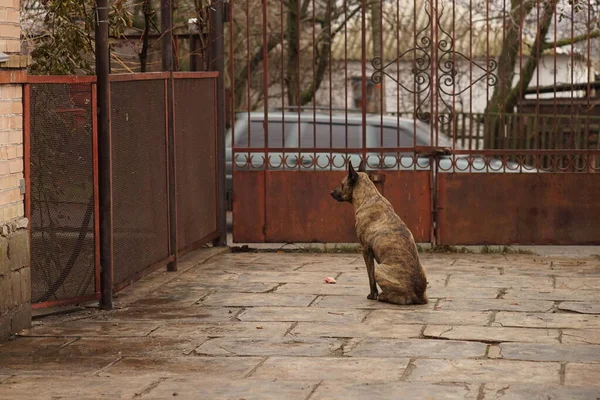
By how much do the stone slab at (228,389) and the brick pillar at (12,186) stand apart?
1772 millimetres

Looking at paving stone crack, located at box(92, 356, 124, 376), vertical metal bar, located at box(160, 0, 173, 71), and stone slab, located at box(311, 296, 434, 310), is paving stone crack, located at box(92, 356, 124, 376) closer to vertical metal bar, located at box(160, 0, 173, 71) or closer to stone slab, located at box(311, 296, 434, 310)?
A: stone slab, located at box(311, 296, 434, 310)

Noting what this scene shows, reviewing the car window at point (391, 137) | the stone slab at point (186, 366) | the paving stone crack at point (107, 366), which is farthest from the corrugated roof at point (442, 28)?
the paving stone crack at point (107, 366)

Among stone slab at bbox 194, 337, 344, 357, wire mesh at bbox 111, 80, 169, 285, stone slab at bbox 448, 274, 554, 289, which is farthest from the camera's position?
stone slab at bbox 448, 274, 554, 289

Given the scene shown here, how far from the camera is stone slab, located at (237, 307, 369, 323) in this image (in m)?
9.04

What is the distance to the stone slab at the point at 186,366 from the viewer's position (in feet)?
23.8

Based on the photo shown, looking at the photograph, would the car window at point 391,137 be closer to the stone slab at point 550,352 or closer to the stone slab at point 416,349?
the stone slab at point 416,349

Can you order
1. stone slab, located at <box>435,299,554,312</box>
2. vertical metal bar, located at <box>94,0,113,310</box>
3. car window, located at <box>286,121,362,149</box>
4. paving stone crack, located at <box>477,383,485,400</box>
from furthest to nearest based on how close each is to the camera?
1. car window, located at <box>286,121,362,149</box>
2. stone slab, located at <box>435,299,554,312</box>
3. vertical metal bar, located at <box>94,0,113,310</box>
4. paving stone crack, located at <box>477,383,485,400</box>

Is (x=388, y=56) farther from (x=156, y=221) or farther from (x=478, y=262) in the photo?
(x=156, y=221)

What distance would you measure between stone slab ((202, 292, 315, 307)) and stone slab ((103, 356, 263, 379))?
2058 mm

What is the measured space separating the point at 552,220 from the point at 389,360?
5771mm

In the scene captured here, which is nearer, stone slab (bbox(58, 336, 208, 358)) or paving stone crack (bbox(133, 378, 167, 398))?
paving stone crack (bbox(133, 378, 167, 398))

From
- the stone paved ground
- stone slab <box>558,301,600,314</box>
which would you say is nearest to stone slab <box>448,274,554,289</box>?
the stone paved ground

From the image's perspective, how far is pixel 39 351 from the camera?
7961 millimetres

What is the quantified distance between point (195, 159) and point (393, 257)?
11.3 feet
